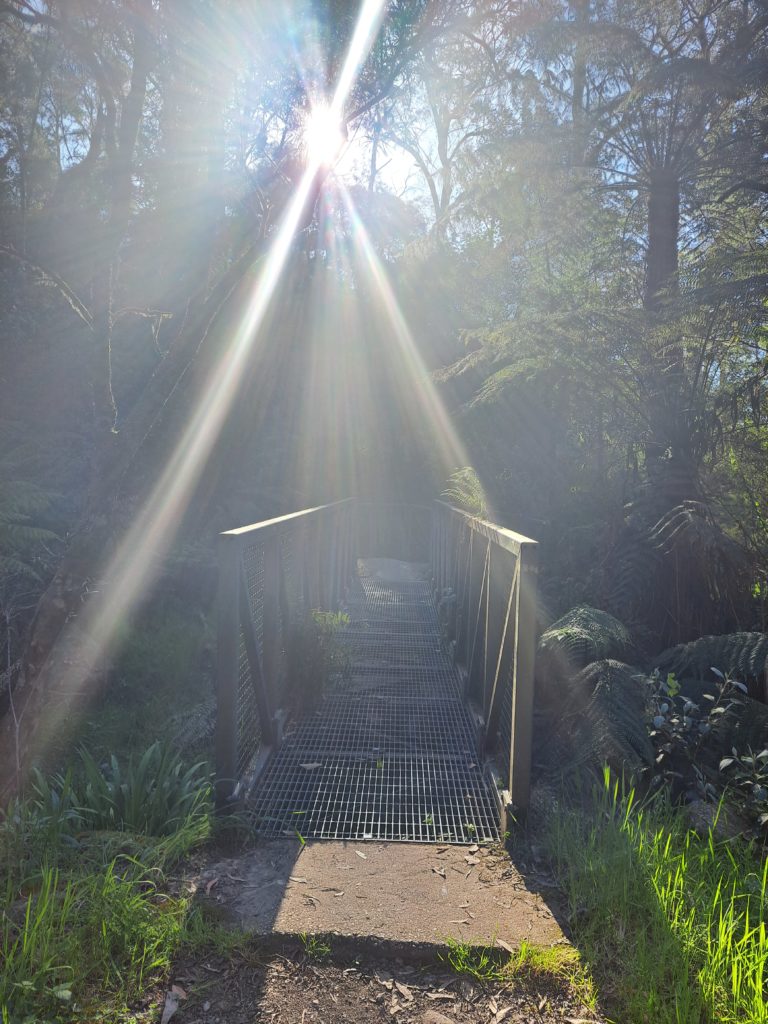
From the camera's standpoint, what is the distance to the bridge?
9.63 ft

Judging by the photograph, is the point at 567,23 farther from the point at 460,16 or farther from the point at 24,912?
the point at 24,912

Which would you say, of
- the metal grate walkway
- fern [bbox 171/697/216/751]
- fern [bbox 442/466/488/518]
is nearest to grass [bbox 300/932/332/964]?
the metal grate walkway

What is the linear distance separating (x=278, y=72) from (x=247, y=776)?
5625 mm

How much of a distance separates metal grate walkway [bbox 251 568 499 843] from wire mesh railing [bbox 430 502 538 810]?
201 mm

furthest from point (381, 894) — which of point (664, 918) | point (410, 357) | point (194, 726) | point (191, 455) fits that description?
point (410, 357)

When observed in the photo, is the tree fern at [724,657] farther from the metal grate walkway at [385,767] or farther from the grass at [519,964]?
the grass at [519,964]

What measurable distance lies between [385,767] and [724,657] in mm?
1849

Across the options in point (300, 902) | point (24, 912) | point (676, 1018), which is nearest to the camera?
point (676, 1018)

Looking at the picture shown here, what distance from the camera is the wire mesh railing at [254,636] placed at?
9.62 feet

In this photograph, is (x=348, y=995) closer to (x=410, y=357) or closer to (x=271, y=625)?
(x=271, y=625)

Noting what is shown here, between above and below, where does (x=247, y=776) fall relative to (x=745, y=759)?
below

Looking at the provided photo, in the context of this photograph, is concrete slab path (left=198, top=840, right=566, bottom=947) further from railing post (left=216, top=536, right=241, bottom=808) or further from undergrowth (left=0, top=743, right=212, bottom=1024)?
railing post (left=216, top=536, right=241, bottom=808)

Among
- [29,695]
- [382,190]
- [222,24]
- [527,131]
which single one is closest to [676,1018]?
[29,695]

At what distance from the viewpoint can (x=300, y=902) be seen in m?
2.35
